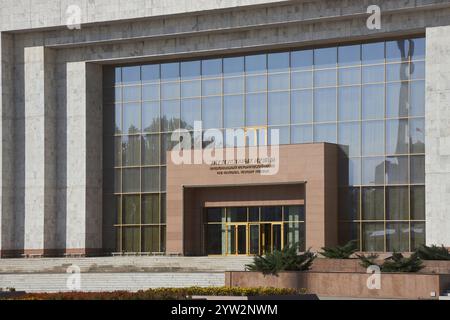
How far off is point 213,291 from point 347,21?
2430cm

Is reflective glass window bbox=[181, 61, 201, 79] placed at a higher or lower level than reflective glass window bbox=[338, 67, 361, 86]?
higher

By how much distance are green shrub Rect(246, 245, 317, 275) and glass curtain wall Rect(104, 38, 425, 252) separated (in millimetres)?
13278

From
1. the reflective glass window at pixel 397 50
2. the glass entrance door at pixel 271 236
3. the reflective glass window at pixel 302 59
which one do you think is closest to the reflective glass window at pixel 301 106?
the reflective glass window at pixel 302 59

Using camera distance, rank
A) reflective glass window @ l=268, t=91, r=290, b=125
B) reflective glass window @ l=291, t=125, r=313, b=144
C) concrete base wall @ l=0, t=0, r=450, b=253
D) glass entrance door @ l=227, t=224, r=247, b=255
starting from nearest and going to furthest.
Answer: reflective glass window @ l=291, t=125, r=313, b=144 → reflective glass window @ l=268, t=91, r=290, b=125 → concrete base wall @ l=0, t=0, r=450, b=253 → glass entrance door @ l=227, t=224, r=247, b=255

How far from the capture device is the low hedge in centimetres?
2206

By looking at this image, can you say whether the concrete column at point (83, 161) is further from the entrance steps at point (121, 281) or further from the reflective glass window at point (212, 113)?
the entrance steps at point (121, 281)

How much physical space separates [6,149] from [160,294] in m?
33.1

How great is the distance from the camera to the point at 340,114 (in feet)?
160

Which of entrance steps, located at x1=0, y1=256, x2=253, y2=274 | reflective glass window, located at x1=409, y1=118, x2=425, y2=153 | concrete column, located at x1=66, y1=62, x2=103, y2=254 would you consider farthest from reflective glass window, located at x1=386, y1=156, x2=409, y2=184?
concrete column, located at x1=66, y1=62, x2=103, y2=254

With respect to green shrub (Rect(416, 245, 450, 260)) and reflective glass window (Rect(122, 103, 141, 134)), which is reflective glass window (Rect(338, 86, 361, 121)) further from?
reflective glass window (Rect(122, 103, 141, 134))

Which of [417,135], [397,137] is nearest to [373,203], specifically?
[397,137]
